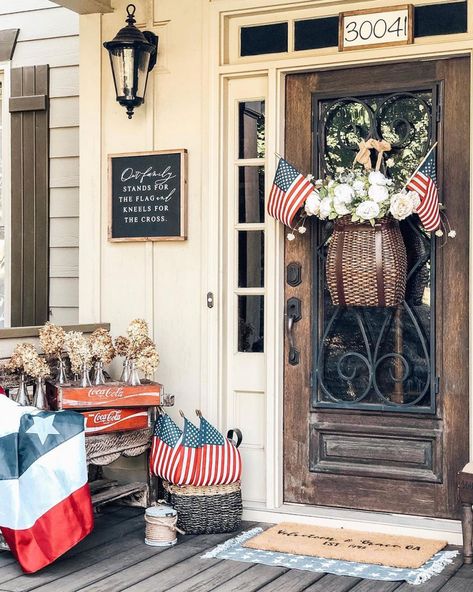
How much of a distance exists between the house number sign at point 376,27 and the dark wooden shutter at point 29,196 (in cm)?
200

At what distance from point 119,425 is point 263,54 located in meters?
1.90

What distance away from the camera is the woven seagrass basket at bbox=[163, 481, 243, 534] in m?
4.38

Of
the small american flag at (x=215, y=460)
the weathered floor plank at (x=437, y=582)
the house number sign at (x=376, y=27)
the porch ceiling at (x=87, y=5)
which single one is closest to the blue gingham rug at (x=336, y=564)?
the weathered floor plank at (x=437, y=582)

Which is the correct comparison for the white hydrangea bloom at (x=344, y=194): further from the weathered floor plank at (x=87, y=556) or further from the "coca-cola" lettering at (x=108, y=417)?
the weathered floor plank at (x=87, y=556)

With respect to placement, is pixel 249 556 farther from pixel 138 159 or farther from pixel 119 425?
pixel 138 159

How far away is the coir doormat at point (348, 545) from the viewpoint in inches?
159

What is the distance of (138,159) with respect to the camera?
196 inches

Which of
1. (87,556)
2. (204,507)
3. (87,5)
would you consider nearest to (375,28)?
(87,5)

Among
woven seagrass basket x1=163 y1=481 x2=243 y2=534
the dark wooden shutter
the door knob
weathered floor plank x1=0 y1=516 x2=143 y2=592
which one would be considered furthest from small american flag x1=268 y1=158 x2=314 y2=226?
the dark wooden shutter

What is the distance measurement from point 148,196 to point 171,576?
1.96 meters

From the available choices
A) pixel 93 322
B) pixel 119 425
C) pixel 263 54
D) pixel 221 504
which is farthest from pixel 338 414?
pixel 263 54

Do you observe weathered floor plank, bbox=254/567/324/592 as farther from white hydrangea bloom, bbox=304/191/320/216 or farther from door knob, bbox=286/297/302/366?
white hydrangea bloom, bbox=304/191/320/216

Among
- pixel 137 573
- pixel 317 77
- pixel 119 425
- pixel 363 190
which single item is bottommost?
pixel 137 573

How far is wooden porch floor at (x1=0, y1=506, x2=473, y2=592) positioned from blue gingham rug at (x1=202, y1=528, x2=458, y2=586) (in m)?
0.04
